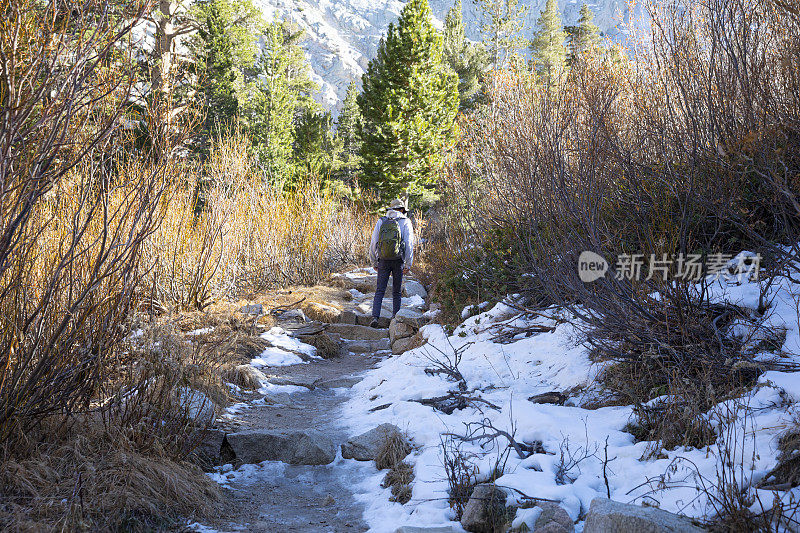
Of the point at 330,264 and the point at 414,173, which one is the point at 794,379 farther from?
the point at 414,173

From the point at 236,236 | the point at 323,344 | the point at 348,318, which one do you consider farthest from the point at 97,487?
the point at 348,318

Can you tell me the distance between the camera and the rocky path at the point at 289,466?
2.90 metres

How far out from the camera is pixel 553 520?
2371mm

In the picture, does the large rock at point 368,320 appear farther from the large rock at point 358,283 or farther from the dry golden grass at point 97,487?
the dry golden grass at point 97,487

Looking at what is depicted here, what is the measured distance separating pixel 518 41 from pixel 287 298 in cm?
2647

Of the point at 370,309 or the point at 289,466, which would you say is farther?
the point at 370,309

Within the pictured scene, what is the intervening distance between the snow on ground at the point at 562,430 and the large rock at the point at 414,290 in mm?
5773

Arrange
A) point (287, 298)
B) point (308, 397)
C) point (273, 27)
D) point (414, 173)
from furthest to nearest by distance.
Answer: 1. point (273, 27)
2. point (414, 173)
3. point (287, 298)
4. point (308, 397)

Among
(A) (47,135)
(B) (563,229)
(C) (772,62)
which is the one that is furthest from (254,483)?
(C) (772,62)

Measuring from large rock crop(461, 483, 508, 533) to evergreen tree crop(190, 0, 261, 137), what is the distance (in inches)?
774

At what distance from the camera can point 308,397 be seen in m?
5.49

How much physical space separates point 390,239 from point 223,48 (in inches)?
654

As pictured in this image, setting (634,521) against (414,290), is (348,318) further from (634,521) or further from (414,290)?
(634,521)

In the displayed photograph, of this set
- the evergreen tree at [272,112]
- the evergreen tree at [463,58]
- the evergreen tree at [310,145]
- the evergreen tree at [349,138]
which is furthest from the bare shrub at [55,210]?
the evergreen tree at [463,58]
